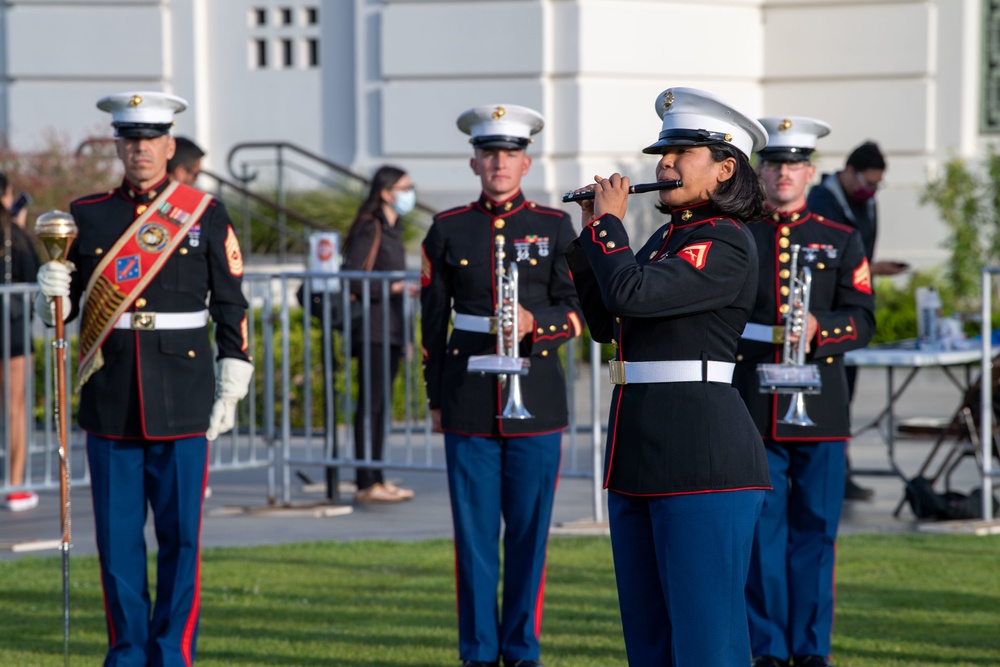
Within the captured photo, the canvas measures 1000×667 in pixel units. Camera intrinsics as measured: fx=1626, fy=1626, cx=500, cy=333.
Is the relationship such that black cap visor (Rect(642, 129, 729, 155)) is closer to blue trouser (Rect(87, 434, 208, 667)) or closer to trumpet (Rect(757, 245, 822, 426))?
trumpet (Rect(757, 245, 822, 426))

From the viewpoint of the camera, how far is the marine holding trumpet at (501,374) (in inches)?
248

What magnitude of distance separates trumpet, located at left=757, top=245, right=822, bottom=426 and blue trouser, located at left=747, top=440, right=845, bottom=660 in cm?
18

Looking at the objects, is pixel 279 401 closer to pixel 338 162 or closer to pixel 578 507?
pixel 578 507

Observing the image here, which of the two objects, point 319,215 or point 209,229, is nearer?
point 209,229

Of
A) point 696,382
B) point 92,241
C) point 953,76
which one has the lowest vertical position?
point 696,382

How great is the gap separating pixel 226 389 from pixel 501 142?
56.8 inches

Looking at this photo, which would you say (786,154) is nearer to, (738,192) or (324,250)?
(738,192)

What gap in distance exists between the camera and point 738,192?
15.0 ft

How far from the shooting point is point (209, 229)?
6129 mm

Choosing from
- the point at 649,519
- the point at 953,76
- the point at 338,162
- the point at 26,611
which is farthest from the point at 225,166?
the point at 649,519

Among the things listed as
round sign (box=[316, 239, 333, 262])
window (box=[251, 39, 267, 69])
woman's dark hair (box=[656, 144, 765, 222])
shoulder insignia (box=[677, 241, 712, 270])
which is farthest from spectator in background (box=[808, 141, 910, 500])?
window (box=[251, 39, 267, 69])

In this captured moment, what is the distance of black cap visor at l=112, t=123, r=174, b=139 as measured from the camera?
6012 millimetres

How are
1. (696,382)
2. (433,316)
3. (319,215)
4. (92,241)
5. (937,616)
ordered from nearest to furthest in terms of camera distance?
1. (696,382)
2. (92,241)
3. (433,316)
4. (937,616)
5. (319,215)

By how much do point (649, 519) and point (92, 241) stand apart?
2.60 m
